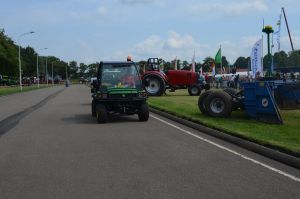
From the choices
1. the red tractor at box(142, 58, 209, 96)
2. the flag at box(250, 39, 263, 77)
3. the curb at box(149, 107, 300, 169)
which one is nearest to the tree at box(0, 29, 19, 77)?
the red tractor at box(142, 58, 209, 96)

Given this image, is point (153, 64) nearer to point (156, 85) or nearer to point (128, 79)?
point (156, 85)

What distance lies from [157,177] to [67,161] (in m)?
2.41

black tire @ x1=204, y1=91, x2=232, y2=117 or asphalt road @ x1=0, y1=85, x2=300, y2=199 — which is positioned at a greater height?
black tire @ x1=204, y1=91, x2=232, y2=117

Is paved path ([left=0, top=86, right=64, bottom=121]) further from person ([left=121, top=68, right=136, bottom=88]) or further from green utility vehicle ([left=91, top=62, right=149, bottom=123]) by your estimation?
person ([left=121, top=68, right=136, bottom=88])

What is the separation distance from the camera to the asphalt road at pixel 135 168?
25.2 ft

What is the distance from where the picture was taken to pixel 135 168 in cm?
945

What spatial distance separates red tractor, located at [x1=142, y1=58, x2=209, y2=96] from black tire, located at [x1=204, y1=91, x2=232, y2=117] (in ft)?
54.4

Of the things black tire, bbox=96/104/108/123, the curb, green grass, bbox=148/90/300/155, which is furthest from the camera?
black tire, bbox=96/104/108/123

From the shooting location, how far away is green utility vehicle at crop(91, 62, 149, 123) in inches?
725

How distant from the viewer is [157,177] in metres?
8.65

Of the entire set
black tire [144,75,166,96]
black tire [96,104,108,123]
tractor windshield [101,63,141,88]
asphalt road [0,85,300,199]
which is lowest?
asphalt road [0,85,300,199]

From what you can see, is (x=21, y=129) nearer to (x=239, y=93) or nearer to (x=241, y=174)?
(x=239, y=93)

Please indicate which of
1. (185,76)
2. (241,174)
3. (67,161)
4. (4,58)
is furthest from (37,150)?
(4,58)

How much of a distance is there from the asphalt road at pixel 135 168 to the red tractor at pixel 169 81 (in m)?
20.2
